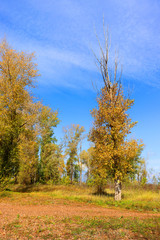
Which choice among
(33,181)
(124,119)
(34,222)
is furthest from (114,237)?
(33,181)

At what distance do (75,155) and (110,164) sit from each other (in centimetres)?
2523

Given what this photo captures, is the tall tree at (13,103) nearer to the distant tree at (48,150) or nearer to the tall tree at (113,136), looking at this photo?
the tall tree at (113,136)

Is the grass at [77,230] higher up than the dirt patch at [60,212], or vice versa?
the grass at [77,230]

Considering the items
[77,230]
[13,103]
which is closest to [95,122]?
[13,103]

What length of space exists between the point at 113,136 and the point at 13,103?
8404 millimetres

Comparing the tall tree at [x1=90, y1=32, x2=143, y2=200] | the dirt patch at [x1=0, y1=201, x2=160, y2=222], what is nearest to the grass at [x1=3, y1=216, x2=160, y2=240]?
the dirt patch at [x1=0, y1=201, x2=160, y2=222]

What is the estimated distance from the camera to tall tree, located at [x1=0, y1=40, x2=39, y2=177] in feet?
52.1

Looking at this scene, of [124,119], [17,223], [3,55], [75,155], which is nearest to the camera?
[17,223]

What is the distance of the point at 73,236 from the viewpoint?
526cm

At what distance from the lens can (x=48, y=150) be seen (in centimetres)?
3294

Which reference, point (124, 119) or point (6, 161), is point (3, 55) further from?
point (124, 119)

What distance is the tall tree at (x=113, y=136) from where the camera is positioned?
48.4 feet

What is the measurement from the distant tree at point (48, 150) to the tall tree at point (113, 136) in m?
16.5

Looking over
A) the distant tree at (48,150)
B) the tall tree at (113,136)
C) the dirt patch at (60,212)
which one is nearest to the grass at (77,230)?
the dirt patch at (60,212)
